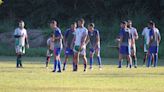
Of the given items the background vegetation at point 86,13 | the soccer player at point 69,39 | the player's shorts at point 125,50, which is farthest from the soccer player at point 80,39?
the background vegetation at point 86,13

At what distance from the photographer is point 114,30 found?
57.1m

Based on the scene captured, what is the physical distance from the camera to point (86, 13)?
218 ft

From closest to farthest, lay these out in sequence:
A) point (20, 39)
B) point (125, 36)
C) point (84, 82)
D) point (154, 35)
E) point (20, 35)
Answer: point (84, 82) → point (125, 36) → point (20, 35) → point (20, 39) → point (154, 35)

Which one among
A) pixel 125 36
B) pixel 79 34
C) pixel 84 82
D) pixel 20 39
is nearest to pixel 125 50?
pixel 125 36

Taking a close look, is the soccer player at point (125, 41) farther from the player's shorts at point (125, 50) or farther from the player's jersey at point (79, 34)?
the player's jersey at point (79, 34)

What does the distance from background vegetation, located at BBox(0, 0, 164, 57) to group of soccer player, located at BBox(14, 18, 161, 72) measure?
743 inches

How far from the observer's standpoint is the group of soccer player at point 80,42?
28422 mm

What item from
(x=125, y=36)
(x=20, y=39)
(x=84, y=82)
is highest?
(x=125, y=36)

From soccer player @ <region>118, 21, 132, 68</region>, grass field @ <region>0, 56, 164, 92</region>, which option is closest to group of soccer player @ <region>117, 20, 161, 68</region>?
soccer player @ <region>118, 21, 132, 68</region>

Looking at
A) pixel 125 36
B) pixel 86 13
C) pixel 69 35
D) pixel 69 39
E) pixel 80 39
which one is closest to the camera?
pixel 80 39

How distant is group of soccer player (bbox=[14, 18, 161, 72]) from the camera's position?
28422 millimetres

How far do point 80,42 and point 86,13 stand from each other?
124 ft

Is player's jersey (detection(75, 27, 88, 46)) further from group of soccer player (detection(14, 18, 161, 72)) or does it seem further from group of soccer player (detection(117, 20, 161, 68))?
group of soccer player (detection(117, 20, 161, 68))

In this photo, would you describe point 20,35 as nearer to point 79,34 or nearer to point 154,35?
point 79,34
